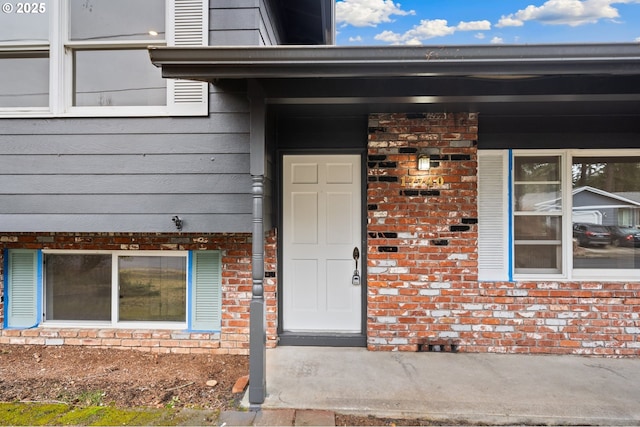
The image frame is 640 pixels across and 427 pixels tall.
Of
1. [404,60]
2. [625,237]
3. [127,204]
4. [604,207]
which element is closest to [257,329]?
[127,204]

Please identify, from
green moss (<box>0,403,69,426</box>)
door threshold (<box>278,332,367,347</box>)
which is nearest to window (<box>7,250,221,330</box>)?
door threshold (<box>278,332,367,347</box>)

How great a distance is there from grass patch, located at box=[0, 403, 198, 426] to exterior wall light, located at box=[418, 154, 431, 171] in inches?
112

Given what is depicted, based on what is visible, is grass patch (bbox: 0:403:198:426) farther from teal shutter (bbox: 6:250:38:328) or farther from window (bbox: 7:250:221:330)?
teal shutter (bbox: 6:250:38:328)

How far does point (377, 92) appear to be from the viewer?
263 cm

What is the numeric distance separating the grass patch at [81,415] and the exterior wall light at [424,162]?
2842 millimetres

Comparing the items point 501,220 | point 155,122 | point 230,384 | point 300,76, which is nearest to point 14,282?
point 155,122

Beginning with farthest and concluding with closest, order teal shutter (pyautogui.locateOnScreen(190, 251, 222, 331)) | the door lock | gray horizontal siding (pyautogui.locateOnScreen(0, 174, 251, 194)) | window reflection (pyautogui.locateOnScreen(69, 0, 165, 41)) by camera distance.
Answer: the door lock → teal shutter (pyautogui.locateOnScreen(190, 251, 222, 331)) → window reflection (pyautogui.locateOnScreen(69, 0, 165, 41)) → gray horizontal siding (pyautogui.locateOnScreen(0, 174, 251, 194))

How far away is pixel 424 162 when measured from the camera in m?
3.44

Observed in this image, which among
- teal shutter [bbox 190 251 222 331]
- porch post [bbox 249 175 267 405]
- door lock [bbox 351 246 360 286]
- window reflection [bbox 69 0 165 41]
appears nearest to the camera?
porch post [bbox 249 175 267 405]

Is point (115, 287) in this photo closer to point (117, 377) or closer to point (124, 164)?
point (117, 377)

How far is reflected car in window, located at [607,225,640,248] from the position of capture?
3.54 m

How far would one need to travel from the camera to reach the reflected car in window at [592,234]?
11.6 ft

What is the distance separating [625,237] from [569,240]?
0.60 m

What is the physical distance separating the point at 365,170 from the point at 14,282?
3728 millimetres
